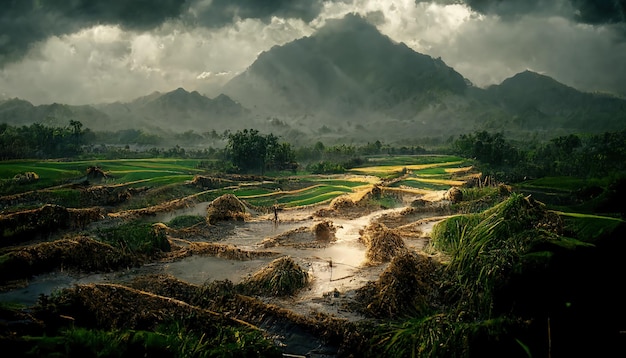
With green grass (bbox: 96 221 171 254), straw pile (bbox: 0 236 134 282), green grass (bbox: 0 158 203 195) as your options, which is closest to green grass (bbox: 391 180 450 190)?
green grass (bbox: 0 158 203 195)

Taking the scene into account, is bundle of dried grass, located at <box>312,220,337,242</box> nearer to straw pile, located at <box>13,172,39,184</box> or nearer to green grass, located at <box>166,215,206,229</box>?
green grass, located at <box>166,215,206,229</box>

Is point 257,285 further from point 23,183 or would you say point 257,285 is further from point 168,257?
point 23,183

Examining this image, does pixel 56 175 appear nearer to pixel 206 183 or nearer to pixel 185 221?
pixel 206 183

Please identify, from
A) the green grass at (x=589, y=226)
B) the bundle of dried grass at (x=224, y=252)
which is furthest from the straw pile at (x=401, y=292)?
the bundle of dried grass at (x=224, y=252)

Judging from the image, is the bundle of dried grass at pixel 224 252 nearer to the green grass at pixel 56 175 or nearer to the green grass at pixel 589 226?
the green grass at pixel 589 226

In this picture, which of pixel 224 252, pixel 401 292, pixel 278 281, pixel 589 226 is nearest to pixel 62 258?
pixel 224 252

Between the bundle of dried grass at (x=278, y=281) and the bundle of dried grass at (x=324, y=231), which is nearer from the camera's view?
the bundle of dried grass at (x=278, y=281)
